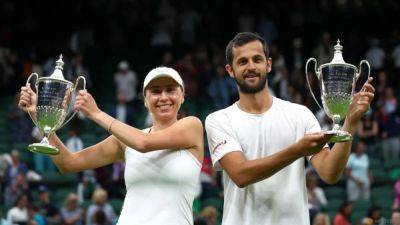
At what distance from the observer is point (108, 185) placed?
51.5 feet

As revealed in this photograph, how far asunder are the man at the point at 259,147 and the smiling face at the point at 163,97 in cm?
28

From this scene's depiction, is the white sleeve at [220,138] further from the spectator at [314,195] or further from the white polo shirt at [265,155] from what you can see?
the spectator at [314,195]

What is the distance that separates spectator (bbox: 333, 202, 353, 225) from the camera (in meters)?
14.0

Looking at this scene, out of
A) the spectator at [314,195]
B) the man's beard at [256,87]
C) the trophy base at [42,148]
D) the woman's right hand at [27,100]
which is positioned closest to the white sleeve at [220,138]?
the man's beard at [256,87]

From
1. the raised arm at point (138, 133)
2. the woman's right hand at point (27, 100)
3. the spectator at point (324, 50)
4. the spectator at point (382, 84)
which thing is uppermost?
the spectator at point (324, 50)

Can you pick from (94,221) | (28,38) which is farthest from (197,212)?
(28,38)

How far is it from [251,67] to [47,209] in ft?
29.4

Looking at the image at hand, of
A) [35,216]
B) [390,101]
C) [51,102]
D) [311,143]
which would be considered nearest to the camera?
[311,143]

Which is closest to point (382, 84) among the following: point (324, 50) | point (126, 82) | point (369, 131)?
point (369, 131)

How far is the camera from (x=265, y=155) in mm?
6133

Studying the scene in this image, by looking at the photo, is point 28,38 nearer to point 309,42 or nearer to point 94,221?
point 309,42

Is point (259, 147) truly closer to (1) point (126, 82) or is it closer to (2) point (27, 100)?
(2) point (27, 100)

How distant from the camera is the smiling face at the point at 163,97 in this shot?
6.23m

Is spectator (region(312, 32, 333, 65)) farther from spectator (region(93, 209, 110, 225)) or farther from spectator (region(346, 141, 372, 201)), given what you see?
spectator (region(93, 209, 110, 225))
